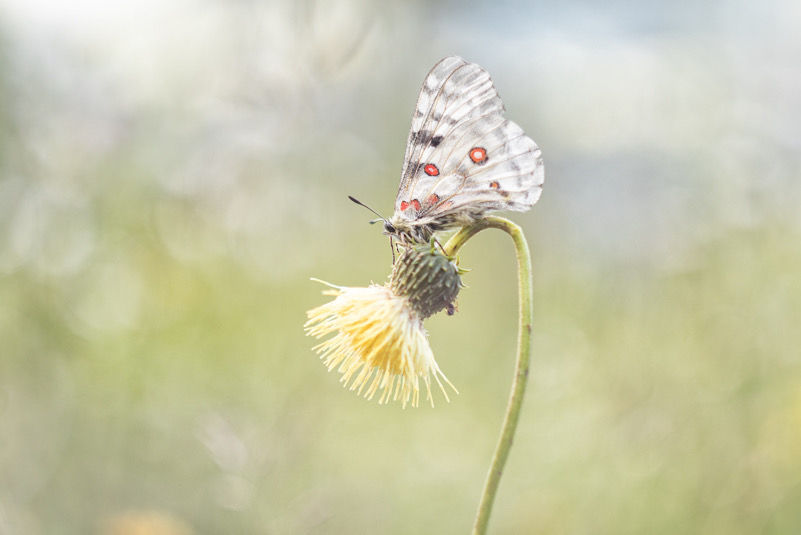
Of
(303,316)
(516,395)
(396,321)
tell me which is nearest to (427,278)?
(396,321)

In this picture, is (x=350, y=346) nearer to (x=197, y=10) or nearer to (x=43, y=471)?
(x=43, y=471)

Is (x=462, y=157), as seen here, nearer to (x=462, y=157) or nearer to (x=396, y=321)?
(x=462, y=157)

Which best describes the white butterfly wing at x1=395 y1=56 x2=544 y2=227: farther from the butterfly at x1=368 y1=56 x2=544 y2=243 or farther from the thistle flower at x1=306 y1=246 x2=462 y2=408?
the thistle flower at x1=306 y1=246 x2=462 y2=408

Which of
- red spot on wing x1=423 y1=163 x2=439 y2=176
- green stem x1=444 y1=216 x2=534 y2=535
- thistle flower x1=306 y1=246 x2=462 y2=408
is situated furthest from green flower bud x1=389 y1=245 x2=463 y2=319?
green stem x1=444 y1=216 x2=534 y2=535

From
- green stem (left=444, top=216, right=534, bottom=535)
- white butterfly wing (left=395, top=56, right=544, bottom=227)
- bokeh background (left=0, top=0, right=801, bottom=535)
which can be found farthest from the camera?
bokeh background (left=0, top=0, right=801, bottom=535)

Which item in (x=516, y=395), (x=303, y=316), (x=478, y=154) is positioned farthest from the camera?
(x=303, y=316)

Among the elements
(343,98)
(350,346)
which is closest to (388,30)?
(343,98)

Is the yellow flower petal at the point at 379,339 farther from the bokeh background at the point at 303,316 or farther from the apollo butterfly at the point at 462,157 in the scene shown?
the bokeh background at the point at 303,316
